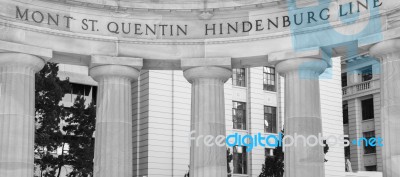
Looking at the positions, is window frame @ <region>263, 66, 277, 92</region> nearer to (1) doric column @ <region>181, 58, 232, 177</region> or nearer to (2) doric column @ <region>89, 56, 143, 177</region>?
(1) doric column @ <region>181, 58, 232, 177</region>

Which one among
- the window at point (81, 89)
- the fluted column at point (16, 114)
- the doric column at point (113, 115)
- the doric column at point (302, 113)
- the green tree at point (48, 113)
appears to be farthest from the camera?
the window at point (81, 89)

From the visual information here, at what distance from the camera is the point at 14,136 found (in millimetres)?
38688

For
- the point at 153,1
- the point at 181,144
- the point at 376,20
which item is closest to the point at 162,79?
the point at 181,144

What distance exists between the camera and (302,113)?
39656mm

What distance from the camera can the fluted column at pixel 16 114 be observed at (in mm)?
38469

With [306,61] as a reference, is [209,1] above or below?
above

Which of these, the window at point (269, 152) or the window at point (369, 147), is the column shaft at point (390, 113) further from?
the window at point (369, 147)

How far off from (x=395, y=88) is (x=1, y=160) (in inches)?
911

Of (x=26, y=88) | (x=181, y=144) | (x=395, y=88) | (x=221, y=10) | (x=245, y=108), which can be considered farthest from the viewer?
(x=245, y=108)

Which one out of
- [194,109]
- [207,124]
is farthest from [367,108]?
[207,124]

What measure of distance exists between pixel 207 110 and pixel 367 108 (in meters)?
83.7

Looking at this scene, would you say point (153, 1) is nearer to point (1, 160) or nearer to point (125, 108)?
point (125, 108)

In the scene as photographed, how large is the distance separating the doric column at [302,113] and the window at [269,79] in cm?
6130

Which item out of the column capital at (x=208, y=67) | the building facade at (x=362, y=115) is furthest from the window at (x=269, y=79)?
the column capital at (x=208, y=67)
